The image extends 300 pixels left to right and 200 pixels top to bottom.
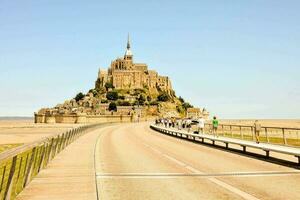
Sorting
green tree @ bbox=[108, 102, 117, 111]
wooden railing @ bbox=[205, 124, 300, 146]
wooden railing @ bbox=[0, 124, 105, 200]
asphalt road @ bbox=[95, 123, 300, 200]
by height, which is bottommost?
asphalt road @ bbox=[95, 123, 300, 200]

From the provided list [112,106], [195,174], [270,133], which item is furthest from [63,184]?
[112,106]

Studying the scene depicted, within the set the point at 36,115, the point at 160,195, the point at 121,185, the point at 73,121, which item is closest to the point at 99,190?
the point at 121,185

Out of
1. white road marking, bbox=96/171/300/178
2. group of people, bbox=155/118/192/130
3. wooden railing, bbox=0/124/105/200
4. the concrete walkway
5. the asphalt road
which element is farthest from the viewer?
group of people, bbox=155/118/192/130

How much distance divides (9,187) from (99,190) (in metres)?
2.23

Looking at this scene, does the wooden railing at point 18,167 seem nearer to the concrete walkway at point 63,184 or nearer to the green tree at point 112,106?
the concrete walkway at point 63,184

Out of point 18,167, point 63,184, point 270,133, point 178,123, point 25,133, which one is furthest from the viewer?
point 25,133

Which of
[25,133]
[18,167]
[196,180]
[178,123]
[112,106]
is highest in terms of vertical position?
[112,106]

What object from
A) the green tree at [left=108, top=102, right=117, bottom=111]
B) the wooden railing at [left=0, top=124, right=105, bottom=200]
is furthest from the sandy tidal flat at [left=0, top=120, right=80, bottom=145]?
the green tree at [left=108, top=102, right=117, bottom=111]

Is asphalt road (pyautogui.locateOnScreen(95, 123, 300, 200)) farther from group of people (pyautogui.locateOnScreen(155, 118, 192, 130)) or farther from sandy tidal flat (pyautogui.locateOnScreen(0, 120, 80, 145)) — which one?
group of people (pyautogui.locateOnScreen(155, 118, 192, 130))

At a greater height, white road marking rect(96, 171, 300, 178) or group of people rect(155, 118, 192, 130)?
group of people rect(155, 118, 192, 130)

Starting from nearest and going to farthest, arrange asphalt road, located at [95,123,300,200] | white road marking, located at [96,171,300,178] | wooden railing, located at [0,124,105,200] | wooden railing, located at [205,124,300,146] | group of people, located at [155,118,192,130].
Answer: wooden railing, located at [0,124,105,200] < asphalt road, located at [95,123,300,200] < white road marking, located at [96,171,300,178] < wooden railing, located at [205,124,300,146] < group of people, located at [155,118,192,130]

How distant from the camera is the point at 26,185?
9.51m

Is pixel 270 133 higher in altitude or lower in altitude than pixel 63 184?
higher

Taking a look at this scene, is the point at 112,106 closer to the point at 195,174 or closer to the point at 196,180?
the point at 195,174
